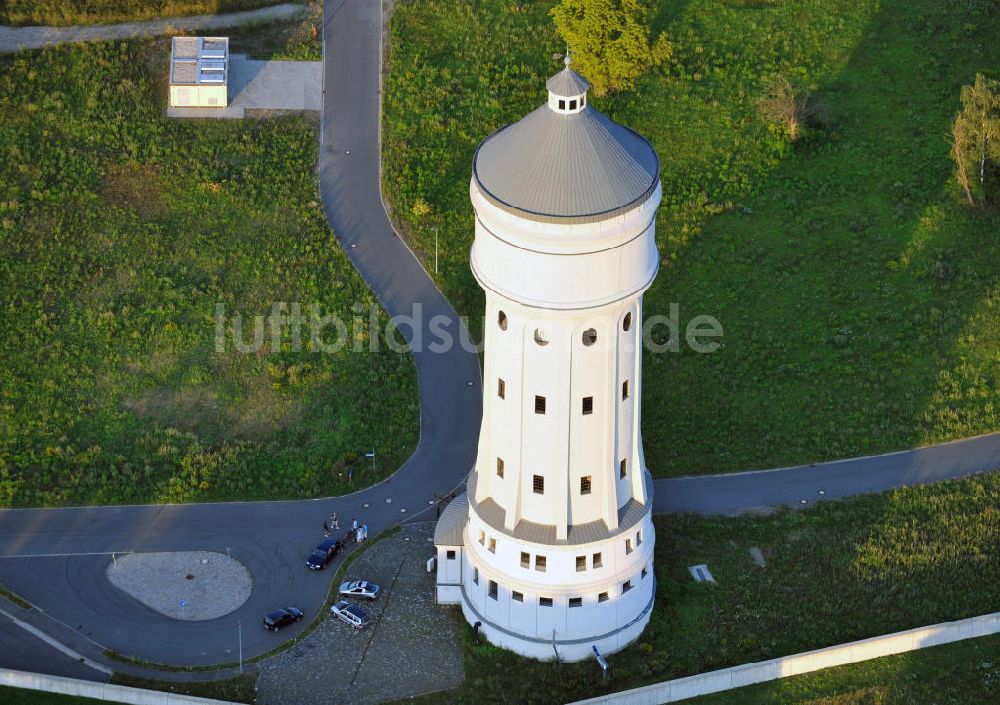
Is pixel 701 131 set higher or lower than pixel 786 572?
higher

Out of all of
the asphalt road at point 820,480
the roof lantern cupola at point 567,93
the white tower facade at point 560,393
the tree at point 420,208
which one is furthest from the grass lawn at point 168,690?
the tree at point 420,208

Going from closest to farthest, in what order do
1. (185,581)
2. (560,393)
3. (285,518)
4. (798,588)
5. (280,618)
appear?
(560,393)
(280,618)
(798,588)
(185,581)
(285,518)

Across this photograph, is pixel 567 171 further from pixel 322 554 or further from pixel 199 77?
pixel 199 77

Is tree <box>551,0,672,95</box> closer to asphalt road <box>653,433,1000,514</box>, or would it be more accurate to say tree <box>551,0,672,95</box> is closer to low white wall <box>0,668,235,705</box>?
asphalt road <box>653,433,1000,514</box>

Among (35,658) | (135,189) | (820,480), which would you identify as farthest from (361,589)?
(135,189)

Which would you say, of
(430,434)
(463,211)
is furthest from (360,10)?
(430,434)

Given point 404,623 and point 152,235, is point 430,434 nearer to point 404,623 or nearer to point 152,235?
point 404,623

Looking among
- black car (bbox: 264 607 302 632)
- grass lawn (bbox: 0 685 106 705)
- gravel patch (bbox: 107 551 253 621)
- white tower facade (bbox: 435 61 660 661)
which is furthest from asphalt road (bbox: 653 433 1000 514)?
grass lawn (bbox: 0 685 106 705)
